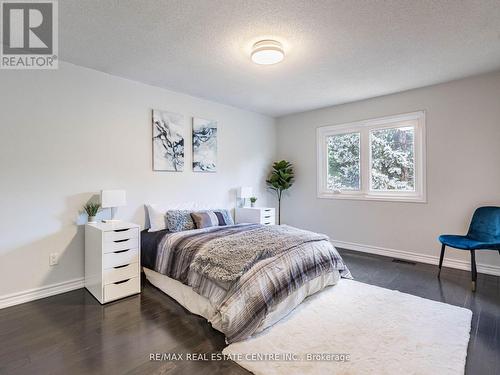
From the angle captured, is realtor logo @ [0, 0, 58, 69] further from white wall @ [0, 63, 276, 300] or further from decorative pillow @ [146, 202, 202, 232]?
decorative pillow @ [146, 202, 202, 232]

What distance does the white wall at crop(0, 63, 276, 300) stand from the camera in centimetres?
264

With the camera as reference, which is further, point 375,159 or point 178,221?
point 375,159

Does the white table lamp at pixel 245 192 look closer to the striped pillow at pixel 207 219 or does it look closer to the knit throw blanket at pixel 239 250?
the striped pillow at pixel 207 219

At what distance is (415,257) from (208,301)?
3.30 m

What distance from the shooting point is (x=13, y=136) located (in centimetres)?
264

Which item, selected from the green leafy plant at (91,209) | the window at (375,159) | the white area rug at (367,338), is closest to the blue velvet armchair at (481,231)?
the window at (375,159)

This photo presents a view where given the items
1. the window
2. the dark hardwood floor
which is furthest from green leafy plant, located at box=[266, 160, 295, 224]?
the dark hardwood floor

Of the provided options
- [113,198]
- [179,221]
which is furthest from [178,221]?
[113,198]

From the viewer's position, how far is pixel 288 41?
2.53 m

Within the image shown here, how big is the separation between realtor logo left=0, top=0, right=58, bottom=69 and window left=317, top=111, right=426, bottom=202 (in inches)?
161

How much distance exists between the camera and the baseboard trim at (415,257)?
11.2 ft

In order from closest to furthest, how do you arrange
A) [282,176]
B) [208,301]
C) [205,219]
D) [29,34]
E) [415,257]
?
[208,301] < [29,34] < [205,219] < [415,257] < [282,176]

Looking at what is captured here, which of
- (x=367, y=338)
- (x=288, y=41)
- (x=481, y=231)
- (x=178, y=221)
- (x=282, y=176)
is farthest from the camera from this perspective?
(x=282, y=176)

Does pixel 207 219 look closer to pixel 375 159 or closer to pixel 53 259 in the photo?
pixel 53 259
